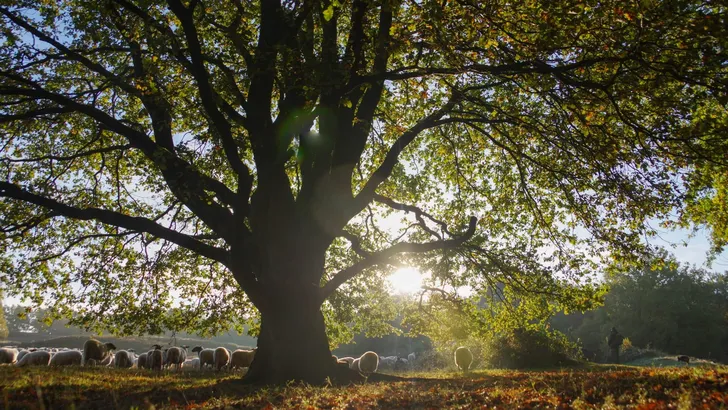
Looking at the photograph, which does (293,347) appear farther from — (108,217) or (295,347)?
(108,217)

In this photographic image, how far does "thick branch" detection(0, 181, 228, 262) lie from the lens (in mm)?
9227

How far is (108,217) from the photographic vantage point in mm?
10203

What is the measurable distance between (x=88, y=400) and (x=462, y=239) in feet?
29.0

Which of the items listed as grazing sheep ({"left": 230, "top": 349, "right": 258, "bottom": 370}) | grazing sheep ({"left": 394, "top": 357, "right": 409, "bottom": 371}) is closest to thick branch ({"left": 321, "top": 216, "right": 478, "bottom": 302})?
grazing sheep ({"left": 230, "top": 349, "right": 258, "bottom": 370})

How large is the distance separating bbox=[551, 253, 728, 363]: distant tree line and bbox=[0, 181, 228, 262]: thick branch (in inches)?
1967

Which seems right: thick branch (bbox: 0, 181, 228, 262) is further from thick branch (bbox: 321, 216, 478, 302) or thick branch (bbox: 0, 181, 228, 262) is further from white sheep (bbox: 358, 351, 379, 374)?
white sheep (bbox: 358, 351, 379, 374)

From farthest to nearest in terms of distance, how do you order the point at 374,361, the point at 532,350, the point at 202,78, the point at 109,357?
1. the point at 532,350
2. the point at 109,357
3. the point at 374,361
4. the point at 202,78

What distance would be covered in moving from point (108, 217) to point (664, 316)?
67.8 m

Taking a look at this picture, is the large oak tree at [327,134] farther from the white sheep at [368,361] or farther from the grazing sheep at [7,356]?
the grazing sheep at [7,356]

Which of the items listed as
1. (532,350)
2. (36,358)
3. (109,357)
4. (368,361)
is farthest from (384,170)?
(532,350)

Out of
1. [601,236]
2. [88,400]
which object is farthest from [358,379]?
[601,236]

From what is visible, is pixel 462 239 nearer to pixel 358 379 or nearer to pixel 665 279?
pixel 358 379

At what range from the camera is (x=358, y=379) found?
11.4m

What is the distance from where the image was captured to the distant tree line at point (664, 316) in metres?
55.5
